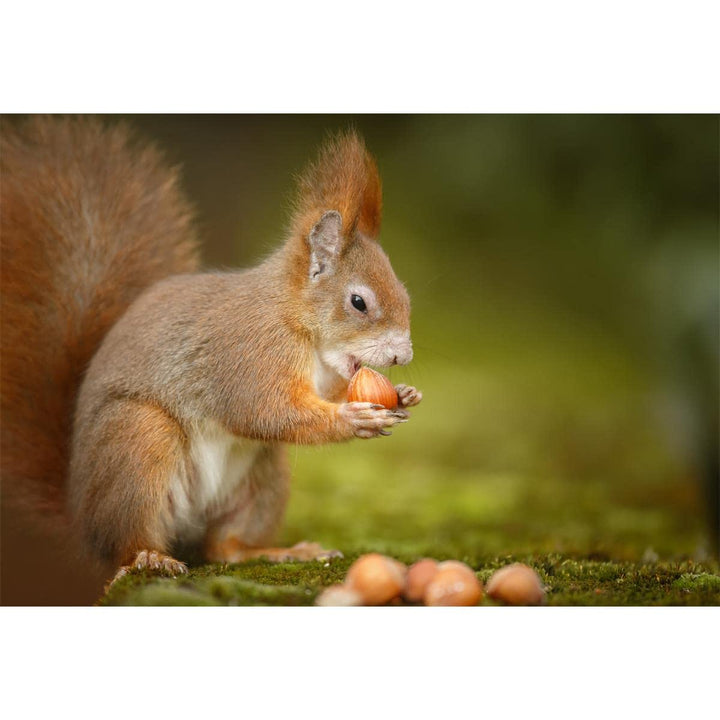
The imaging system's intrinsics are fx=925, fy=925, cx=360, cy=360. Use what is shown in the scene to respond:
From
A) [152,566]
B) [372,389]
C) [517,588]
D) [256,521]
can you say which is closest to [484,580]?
[517,588]

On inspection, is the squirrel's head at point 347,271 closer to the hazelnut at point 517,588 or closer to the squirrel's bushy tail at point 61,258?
the hazelnut at point 517,588

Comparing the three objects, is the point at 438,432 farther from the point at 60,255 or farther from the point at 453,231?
the point at 60,255

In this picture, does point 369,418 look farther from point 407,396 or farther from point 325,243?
point 325,243

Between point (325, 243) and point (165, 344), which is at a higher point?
point (325, 243)

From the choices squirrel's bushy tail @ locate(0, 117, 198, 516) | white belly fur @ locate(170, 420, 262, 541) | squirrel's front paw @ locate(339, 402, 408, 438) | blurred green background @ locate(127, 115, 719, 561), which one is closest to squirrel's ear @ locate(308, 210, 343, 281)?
blurred green background @ locate(127, 115, 719, 561)

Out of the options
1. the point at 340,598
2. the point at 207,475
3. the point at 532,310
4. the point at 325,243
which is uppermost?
the point at 532,310

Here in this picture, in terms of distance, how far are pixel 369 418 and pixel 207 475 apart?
0.50 meters

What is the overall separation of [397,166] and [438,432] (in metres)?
1.29

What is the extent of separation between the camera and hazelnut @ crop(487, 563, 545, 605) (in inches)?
75.8

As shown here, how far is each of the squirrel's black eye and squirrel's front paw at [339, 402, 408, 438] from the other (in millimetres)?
233

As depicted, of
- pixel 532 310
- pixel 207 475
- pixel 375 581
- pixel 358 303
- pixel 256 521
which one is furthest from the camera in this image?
pixel 532 310

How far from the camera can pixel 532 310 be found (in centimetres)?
333

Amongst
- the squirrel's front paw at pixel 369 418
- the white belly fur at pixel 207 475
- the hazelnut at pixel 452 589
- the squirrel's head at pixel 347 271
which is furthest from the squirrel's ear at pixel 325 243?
the hazelnut at pixel 452 589

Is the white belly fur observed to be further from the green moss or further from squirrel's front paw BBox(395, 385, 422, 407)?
squirrel's front paw BBox(395, 385, 422, 407)
